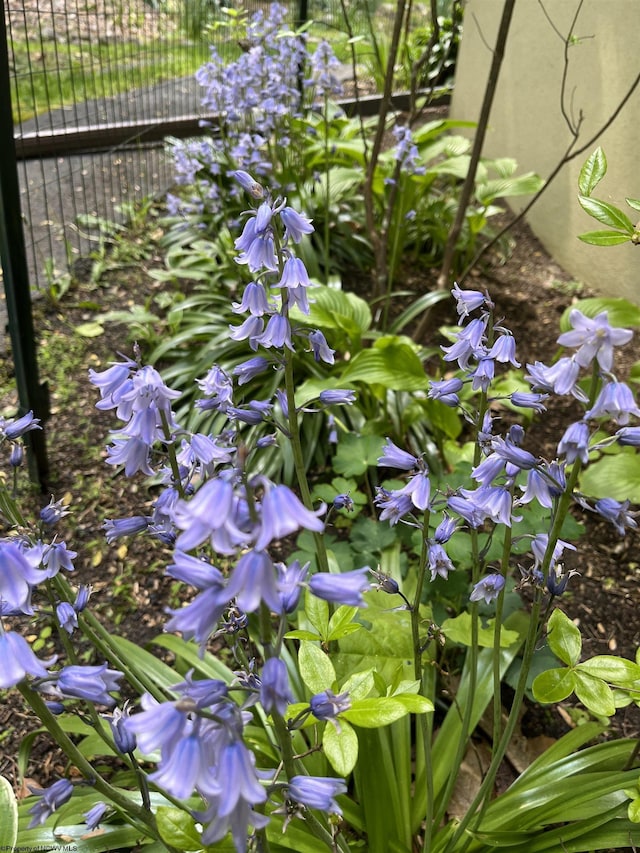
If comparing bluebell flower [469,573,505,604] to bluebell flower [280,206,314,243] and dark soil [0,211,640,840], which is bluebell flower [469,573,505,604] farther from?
dark soil [0,211,640,840]

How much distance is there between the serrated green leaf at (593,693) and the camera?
1.46 metres

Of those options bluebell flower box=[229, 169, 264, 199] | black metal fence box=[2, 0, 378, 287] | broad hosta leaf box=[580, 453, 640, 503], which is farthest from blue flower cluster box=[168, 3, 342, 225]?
bluebell flower box=[229, 169, 264, 199]

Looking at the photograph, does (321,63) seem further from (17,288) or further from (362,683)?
(362,683)

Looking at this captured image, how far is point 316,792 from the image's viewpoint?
44.4 inches

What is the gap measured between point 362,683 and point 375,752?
79cm

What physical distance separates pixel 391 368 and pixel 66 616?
2.20 m

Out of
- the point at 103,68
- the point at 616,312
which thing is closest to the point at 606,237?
the point at 616,312

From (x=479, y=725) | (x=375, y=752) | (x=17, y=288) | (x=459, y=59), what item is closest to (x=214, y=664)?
(x=375, y=752)

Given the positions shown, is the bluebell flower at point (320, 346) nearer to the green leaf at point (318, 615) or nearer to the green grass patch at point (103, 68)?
the green leaf at point (318, 615)

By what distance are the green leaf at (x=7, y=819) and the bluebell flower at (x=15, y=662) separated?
2.54 feet

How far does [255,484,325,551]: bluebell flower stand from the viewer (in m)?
0.92

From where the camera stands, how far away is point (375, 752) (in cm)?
208

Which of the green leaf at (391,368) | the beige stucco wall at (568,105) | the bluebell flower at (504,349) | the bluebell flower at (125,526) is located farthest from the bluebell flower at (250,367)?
the beige stucco wall at (568,105)

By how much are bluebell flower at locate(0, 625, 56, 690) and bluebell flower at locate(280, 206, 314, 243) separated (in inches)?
40.7
